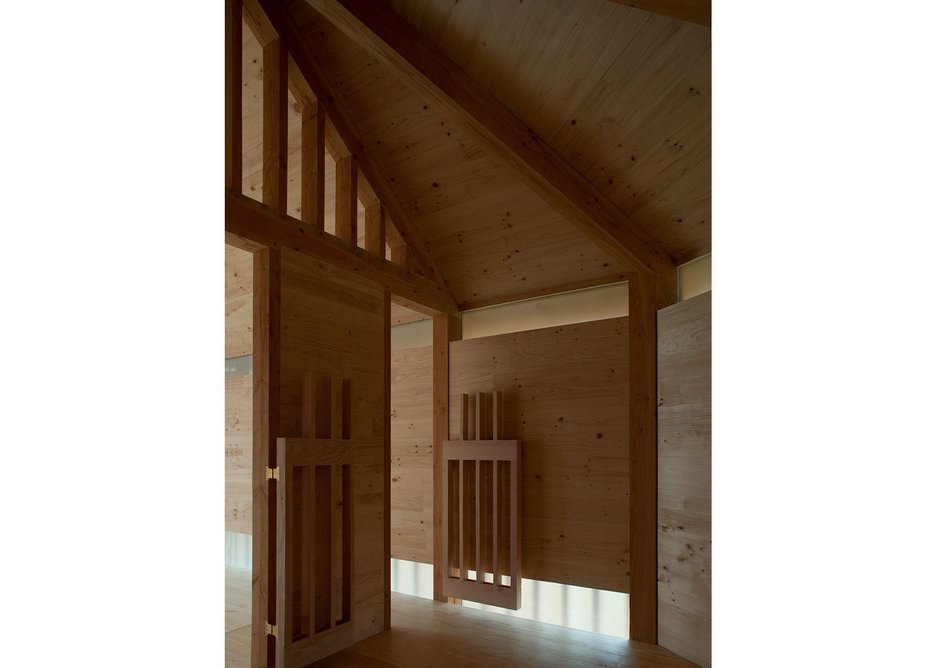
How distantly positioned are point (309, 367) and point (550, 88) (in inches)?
71.9

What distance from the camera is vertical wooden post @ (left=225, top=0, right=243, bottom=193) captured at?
2939mm

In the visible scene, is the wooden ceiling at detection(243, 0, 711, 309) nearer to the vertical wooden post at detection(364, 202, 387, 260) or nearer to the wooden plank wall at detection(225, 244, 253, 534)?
the vertical wooden post at detection(364, 202, 387, 260)

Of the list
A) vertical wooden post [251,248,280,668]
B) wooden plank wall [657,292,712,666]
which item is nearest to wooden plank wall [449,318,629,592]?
wooden plank wall [657,292,712,666]

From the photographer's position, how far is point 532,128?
3.15 meters

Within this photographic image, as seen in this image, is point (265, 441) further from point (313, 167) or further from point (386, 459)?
point (313, 167)

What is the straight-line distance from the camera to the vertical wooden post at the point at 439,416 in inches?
166

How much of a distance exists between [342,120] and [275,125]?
59 cm

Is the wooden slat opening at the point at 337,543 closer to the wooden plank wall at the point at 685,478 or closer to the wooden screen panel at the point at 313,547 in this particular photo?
the wooden screen panel at the point at 313,547

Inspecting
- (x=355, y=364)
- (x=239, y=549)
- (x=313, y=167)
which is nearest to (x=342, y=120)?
(x=313, y=167)

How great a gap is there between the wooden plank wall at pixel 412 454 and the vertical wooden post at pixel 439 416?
3.8 inches

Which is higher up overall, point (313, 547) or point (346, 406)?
point (346, 406)

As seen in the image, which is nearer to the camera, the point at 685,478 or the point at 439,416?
the point at 685,478
